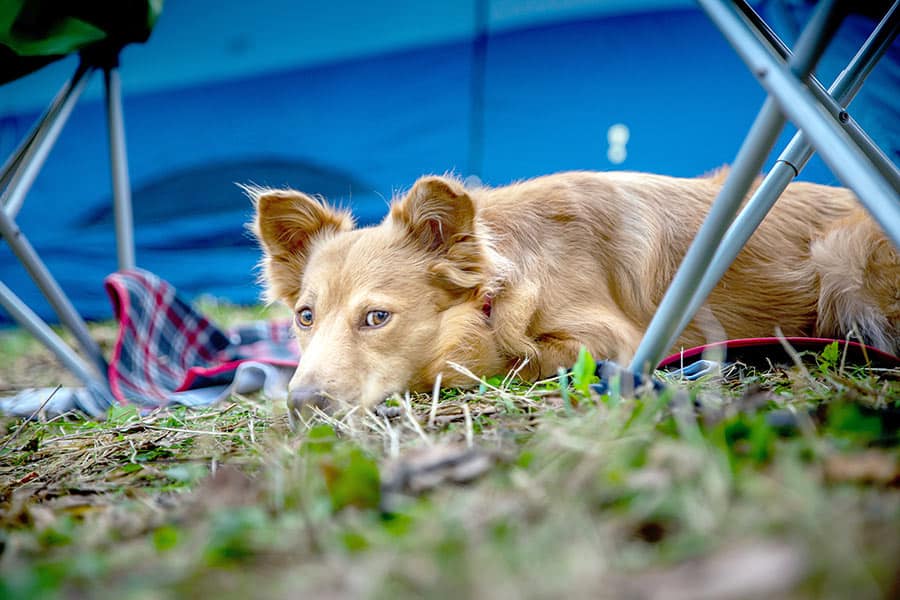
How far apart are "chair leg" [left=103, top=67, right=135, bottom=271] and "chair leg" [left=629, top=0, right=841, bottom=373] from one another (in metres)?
2.55

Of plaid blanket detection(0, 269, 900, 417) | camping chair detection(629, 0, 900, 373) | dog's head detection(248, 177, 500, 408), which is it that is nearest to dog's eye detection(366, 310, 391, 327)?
dog's head detection(248, 177, 500, 408)

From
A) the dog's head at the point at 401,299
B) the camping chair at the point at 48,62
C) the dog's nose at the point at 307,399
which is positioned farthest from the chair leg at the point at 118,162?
the dog's nose at the point at 307,399

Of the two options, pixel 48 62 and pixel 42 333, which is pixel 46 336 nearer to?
pixel 42 333

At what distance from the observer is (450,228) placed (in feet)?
6.79

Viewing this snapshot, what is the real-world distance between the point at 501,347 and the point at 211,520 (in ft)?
4.35

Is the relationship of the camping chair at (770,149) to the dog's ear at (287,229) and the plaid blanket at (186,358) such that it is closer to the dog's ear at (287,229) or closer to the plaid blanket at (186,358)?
the plaid blanket at (186,358)

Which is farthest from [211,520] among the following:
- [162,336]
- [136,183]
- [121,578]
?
[136,183]

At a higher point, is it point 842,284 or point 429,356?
point 429,356

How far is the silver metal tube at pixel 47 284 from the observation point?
2285 millimetres

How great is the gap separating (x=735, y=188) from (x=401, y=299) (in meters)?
1.08

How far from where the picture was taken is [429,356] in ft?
6.54

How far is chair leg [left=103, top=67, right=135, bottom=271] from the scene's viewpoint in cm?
280

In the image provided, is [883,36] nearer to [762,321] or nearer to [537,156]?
[762,321]

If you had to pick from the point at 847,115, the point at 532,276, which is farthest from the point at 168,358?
the point at 847,115
